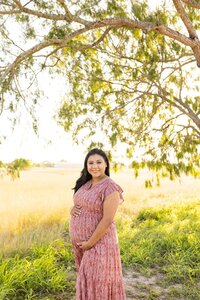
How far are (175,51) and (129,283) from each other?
12.5 ft

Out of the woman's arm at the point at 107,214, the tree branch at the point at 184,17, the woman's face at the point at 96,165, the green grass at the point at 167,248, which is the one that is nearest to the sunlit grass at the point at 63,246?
the green grass at the point at 167,248

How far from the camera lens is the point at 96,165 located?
377 cm

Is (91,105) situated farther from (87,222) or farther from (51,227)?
(87,222)

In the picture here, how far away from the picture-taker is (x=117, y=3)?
6305mm

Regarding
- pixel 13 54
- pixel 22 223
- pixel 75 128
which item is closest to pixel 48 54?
pixel 13 54

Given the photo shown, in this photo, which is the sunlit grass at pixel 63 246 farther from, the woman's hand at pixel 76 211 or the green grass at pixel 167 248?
the woman's hand at pixel 76 211

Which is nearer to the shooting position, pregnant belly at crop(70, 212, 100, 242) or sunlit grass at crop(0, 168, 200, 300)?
pregnant belly at crop(70, 212, 100, 242)

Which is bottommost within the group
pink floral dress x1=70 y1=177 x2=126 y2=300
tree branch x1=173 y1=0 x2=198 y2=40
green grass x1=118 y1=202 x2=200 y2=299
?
green grass x1=118 y1=202 x2=200 y2=299

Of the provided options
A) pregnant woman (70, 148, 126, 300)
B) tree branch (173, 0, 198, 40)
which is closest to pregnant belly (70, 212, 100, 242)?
pregnant woman (70, 148, 126, 300)

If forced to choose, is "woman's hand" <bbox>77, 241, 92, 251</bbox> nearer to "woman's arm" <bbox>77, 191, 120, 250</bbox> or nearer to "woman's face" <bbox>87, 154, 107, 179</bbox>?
A: "woman's arm" <bbox>77, 191, 120, 250</bbox>

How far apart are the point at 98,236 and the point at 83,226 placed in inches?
7.8

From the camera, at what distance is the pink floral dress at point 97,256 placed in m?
3.67

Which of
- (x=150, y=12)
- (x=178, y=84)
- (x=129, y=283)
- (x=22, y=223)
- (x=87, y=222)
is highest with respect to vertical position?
(x=150, y=12)

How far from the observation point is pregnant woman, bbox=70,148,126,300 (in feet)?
11.9
